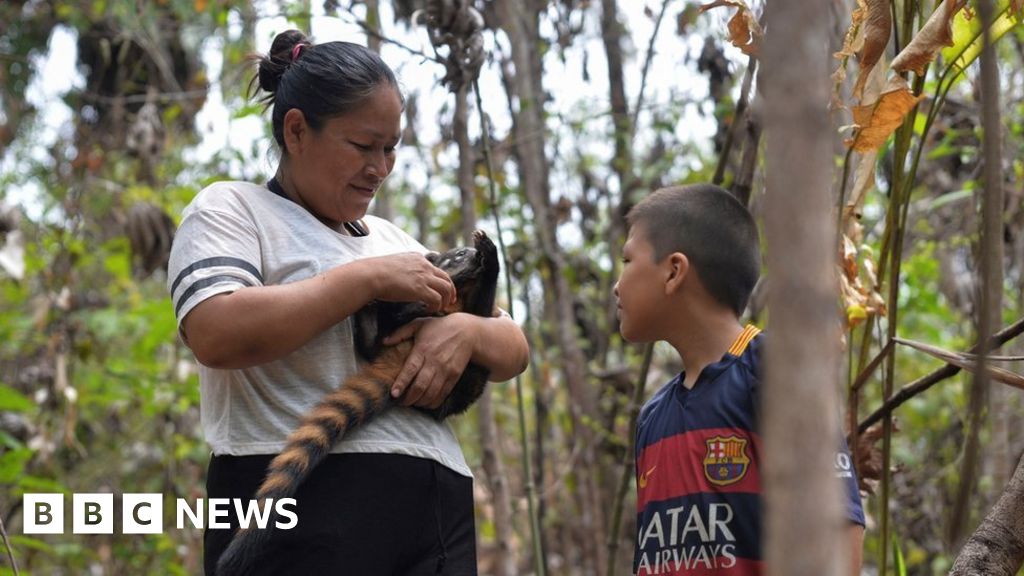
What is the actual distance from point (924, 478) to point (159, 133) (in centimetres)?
458

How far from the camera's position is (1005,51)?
632 cm

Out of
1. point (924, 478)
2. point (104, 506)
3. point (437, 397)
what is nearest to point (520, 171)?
point (924, 478)

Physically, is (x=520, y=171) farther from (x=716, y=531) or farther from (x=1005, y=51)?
(x=716, y=531)

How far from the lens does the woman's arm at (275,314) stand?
2.02m

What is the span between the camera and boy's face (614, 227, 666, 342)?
2.27m

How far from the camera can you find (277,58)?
2508 millimetres

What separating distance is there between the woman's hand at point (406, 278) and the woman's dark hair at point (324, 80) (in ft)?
1.14

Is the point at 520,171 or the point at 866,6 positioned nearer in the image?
the point at 866,6

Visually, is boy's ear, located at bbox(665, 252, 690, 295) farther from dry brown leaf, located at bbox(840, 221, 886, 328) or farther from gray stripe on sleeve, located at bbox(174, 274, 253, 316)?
gray stripe on sleeve, located at bbox(174, 274, 253, 316)

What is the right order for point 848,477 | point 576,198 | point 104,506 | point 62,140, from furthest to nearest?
point 62,140, point 576,198, point 104,506, point 848,477

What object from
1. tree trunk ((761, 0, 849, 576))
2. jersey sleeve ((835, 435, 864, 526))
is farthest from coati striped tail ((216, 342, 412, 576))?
tree trunk ((761, 0, 849, 576))

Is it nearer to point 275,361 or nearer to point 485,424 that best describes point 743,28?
point 275,361

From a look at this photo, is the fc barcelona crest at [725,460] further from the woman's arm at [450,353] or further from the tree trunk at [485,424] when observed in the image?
the tree trunk at [485,424]

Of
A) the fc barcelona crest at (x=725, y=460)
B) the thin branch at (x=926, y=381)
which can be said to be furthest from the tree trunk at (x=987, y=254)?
the fc barcelona crest at (x=725, y=460)
